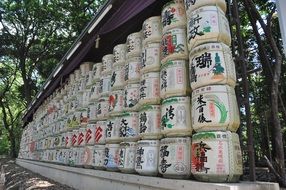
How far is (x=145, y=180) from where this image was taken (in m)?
3.70

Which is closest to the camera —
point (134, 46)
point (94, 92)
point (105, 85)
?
point (134, 46)

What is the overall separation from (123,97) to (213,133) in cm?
226

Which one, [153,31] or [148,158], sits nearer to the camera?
[148,158]

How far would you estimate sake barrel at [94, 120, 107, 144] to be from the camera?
17.9 ft

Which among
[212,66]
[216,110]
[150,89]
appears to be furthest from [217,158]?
[150,89]

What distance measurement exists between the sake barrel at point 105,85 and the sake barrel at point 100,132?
543 millimetres

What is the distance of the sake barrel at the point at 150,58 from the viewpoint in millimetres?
4156

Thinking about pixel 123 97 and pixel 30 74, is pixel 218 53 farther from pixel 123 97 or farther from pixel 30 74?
pixel 30 74

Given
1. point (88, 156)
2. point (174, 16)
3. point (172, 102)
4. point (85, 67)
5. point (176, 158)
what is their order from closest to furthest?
point (176, 158)
point (172, 102)
point (174, 16)
point (88, 156)
point (85, 67)

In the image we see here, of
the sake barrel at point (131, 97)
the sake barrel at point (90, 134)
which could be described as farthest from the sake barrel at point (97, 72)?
the sake barrel at point (131, 97)

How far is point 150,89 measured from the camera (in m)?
4.09

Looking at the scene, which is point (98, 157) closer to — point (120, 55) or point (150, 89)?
point (120, 55)

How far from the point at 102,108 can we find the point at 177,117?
2509mm

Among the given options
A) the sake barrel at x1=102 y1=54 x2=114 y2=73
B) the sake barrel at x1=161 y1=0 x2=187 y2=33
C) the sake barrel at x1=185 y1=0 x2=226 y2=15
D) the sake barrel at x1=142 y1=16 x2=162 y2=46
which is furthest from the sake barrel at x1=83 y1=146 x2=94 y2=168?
the sake barrel at x1=185 y1=0 x2=226 y2=15
